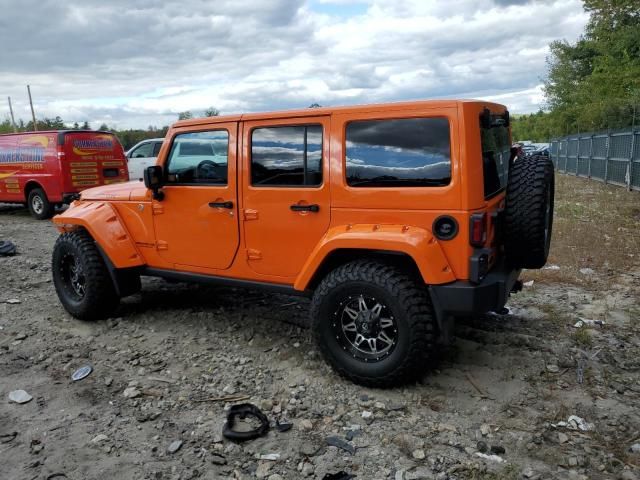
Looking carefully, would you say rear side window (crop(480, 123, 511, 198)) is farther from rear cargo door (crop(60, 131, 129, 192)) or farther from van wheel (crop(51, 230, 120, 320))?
rear cargo door (crop(60, 131, 129, 192))

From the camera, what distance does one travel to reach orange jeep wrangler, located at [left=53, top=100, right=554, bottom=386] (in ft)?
11.2

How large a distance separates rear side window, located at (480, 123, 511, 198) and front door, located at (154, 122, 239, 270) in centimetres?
187

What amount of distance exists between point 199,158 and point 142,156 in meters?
10.7

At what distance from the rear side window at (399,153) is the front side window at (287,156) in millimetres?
282

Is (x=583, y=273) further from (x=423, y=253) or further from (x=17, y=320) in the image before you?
Answer: (x=17, y=320)

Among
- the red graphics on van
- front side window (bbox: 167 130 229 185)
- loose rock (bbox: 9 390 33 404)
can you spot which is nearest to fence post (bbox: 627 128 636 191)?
the red graphics on van

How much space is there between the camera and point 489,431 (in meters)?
3.17

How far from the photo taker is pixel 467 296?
3.37 metres

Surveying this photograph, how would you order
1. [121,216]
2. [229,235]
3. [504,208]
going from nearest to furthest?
[504,208] → [229,235] → [121,216]

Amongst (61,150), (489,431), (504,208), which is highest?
(61,150)

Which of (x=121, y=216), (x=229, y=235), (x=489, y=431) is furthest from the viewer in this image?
(x=121, y=216)

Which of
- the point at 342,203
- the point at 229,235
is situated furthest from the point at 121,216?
the point at 342,203

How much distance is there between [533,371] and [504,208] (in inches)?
46.8

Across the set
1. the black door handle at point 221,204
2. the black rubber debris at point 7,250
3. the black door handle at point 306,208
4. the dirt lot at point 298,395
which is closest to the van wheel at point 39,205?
the black rubber debris at point 7,250
